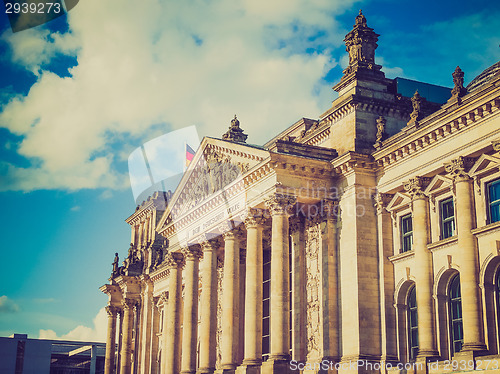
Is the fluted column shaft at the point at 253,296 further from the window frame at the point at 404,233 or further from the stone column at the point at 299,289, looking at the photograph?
the window frame at the point at 404,233

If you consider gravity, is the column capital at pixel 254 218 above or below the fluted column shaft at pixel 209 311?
above

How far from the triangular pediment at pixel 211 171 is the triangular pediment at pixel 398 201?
20.6 feet

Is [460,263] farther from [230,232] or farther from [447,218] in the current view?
[230,232]

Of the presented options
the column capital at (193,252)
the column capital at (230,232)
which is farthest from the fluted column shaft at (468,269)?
the column capital at (193,252)

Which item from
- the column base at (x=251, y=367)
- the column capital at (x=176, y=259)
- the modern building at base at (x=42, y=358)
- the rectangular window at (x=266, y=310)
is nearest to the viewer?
the column base at (x=251, y=367)

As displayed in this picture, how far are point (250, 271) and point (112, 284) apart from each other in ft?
106

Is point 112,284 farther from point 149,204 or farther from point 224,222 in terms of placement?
point 224,222

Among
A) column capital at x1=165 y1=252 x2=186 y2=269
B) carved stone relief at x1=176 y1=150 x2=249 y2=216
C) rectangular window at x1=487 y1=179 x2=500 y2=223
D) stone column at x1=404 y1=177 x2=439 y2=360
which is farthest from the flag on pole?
rectangular window at x1=487 y1=179 x2=500 y2=223

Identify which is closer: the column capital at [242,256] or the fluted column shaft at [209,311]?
the fluted column shaft at [209,311]

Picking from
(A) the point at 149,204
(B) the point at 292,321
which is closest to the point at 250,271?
(B) the point at 292,321

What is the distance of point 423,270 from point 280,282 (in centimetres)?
677

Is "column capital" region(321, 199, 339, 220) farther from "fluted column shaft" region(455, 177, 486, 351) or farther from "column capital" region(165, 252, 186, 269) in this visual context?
"column capital" region(165, 252, 186, 269)

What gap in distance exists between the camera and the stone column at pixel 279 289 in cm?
3269

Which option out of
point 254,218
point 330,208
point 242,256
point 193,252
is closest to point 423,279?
point 330,208
